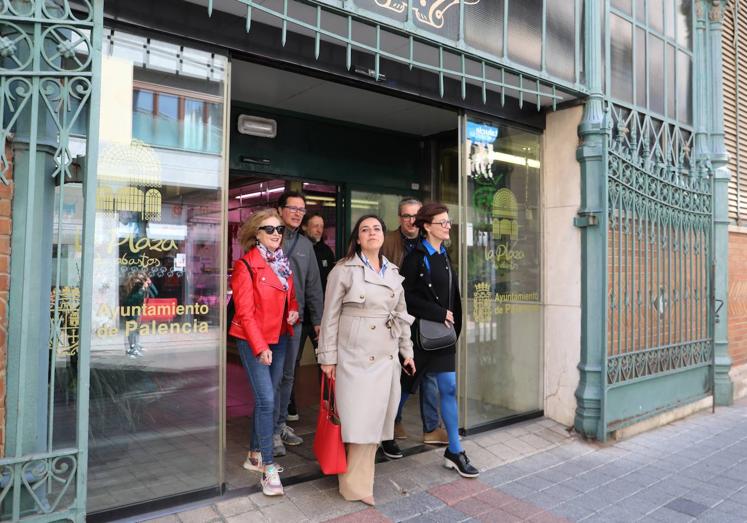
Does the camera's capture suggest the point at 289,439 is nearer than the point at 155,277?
No

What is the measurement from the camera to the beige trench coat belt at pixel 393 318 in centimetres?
377

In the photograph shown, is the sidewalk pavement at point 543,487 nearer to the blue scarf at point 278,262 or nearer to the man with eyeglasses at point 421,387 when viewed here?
the man with eyeglasses at point 421,387

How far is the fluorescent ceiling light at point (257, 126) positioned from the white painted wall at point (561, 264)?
300cm

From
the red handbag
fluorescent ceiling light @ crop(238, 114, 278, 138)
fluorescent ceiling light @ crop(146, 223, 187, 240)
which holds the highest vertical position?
fluorescent ceiling light @ crop(238, 114, 278, 138)

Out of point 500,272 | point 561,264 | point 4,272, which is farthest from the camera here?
point 561,264

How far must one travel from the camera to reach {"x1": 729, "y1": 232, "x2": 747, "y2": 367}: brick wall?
7926 mm

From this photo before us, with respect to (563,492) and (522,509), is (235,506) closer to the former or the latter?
(522,509)

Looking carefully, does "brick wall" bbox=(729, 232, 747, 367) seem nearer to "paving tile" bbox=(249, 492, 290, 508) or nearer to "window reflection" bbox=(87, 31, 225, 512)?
"paving tile" bbox=(249, 492, 290, 508)

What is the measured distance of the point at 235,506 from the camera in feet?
11.8

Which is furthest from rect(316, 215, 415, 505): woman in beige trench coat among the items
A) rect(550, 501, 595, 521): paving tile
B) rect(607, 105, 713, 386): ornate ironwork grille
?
rect(607, 105, 713, 386): ornate ironwork grille

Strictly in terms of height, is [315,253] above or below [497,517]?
above

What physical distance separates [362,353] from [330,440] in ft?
2.02

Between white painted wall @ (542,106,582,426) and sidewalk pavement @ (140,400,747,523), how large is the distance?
→ 0.42 meters

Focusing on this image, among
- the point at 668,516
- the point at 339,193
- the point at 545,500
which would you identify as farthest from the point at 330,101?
the point at 668,516
